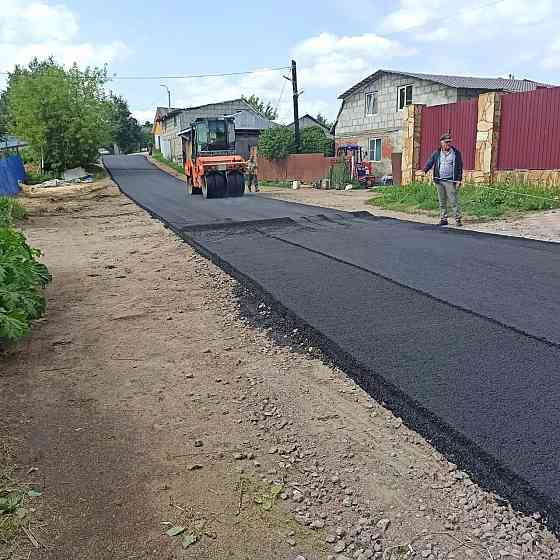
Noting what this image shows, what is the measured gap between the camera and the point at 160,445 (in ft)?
9.21

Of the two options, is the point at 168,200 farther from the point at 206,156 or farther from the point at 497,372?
the point at 497,372

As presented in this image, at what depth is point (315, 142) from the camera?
2825 cm

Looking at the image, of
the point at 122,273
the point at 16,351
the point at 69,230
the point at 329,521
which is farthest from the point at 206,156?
the point at 329,521

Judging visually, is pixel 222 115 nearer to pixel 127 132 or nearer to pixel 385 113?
pixel 385 113

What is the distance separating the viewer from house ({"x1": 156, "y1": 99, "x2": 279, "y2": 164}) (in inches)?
1526

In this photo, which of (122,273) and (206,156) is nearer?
(122,273)

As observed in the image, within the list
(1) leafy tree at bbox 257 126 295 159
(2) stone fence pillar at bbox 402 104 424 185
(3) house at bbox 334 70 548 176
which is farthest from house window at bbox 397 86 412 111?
(2) stone fence pillar at bbox 402 104 424 185

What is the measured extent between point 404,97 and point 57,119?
58.6 feet

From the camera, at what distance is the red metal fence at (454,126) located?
14125mm

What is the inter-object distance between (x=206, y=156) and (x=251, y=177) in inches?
154

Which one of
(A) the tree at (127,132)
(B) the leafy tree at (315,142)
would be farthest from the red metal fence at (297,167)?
(A) the tree at (127,132)

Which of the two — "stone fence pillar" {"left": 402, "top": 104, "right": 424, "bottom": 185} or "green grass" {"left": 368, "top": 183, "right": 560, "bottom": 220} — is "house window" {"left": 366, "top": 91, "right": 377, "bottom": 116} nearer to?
"stone fence pillar" {"left": 402, "top": 104, "right": 424, "bottom": 185}

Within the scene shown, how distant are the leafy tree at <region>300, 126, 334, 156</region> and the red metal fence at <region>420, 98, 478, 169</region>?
12.2m

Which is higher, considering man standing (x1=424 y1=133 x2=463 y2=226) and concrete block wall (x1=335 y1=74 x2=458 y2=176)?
concrete block wall (x1=335 y1=74 x2=458 y2=176)
